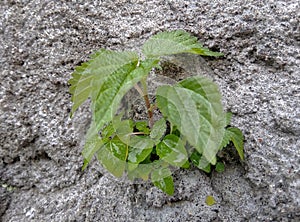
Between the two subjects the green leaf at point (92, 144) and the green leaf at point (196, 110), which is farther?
the green leaf at point (92, 144)

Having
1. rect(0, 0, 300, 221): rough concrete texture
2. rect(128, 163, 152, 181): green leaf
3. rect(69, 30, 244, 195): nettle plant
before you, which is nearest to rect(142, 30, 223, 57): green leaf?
rect(69, 30, 244, 195): nettle plant

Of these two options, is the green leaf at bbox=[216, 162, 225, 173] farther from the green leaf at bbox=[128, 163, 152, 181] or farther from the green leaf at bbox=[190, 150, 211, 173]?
the green leaf at bbox=[128, 163, 152, 181]

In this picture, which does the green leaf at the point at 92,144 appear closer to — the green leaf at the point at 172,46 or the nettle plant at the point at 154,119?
the nettle plant at the point at 154,119

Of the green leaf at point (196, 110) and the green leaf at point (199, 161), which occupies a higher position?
the green leaf at point (196, 110)

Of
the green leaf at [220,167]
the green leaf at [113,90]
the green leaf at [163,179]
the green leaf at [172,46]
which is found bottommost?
the green leaf at [220,167]

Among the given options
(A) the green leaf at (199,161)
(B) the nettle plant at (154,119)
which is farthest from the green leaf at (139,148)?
A: (A) the green leaf at (199,161)

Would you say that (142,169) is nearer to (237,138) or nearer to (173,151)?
(173,151)
